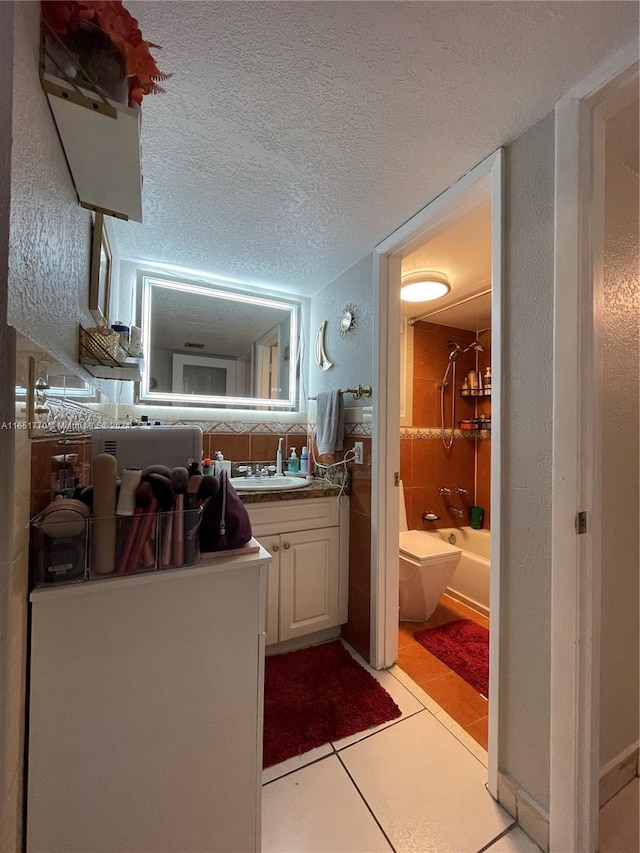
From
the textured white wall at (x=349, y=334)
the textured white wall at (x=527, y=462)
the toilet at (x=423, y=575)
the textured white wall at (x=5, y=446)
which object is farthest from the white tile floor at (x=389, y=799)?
the textured white wall at (x=349, y=334)

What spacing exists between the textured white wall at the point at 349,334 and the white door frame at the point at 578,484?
894 millimetres

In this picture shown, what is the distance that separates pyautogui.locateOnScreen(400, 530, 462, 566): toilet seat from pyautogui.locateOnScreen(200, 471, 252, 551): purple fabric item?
1.39m

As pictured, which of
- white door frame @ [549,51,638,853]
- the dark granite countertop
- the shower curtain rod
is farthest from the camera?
the shower curtain rod

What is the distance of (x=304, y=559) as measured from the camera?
1.70 m

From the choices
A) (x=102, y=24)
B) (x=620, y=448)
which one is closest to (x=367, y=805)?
(x=620, y=448)

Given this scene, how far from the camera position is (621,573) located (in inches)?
42.0

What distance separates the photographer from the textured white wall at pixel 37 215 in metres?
0.49

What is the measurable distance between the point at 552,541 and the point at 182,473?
3.21ft

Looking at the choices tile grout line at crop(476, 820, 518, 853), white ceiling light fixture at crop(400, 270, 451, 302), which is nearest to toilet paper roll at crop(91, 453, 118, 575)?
tile grout line at crop(476, 820, 518, 853)

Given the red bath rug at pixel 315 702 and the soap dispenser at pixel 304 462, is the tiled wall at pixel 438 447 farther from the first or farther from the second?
the red bath rug at pixel 315 702

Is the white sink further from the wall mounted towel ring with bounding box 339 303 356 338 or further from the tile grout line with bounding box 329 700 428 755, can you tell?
the tile grout line with bounding box 329 700 428 755

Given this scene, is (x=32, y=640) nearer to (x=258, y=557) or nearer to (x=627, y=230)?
(x=258, y=557)

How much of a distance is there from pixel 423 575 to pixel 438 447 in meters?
1.19

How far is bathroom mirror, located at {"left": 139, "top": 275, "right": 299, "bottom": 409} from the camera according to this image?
194 centimetres
